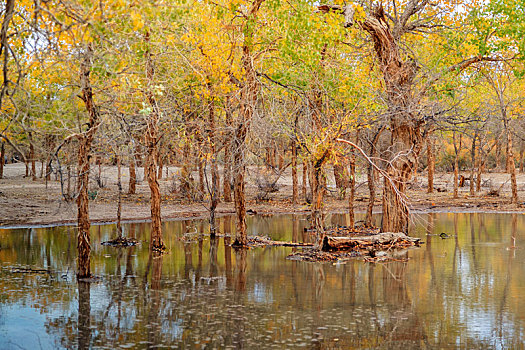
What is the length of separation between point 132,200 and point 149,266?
58.3 ft

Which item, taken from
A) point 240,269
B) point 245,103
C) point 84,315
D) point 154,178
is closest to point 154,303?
point 84,315

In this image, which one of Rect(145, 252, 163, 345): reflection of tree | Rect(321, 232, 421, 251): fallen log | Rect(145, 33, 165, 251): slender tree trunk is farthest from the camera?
Rect(321, 232, 421, 251): fallen log

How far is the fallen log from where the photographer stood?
19855 mm

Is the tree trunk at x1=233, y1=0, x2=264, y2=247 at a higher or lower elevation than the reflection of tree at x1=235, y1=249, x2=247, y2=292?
higher

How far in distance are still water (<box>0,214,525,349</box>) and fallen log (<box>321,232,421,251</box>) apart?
86 cm

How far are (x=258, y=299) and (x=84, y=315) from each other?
145 inches

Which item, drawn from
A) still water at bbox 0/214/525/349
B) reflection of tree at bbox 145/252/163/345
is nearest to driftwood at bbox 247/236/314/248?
still water at bbox 0/214/525/349

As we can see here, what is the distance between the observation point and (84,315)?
41.2 feet

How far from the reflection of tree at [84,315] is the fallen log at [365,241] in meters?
7.66

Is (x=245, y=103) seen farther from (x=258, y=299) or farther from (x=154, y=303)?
(x=154, y=303)

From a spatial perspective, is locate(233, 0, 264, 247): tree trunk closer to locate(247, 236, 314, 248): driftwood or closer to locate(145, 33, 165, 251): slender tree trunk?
locate(247, 236, 314, 248): driftwood

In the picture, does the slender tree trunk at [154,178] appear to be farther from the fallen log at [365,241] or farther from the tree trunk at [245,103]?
the fallen log at [365,241]

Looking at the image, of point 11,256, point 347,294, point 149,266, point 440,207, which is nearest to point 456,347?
point 347,294

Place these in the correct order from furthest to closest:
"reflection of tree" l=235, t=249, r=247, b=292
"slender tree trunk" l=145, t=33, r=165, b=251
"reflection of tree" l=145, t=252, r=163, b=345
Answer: "slender tree trunk" l=145, t=33, r=165, b=251 < "reflection of tree" l=235, t=249, r=247, b=292 < "reflection of tree" l=145, t=252, r=163, b=345
